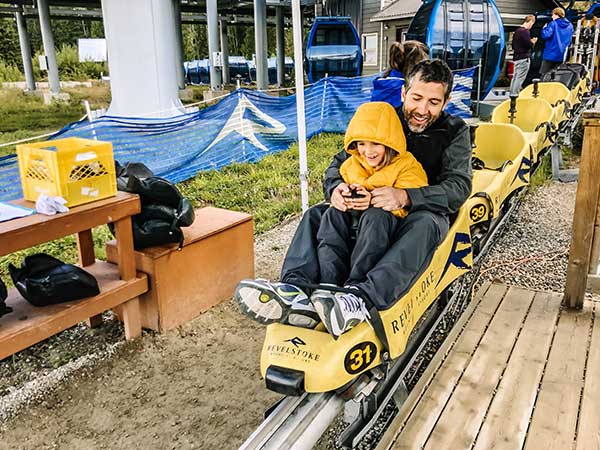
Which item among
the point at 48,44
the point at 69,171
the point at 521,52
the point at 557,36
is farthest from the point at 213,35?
the point at 69,171

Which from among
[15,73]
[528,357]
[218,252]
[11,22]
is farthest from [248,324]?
[11,22]

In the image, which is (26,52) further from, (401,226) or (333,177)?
(401,226)

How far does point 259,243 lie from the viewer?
498 cm

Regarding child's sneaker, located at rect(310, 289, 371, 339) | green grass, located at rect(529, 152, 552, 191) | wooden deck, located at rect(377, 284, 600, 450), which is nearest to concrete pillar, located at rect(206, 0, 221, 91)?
green grass, located at rect(529, 152, 552, 191)

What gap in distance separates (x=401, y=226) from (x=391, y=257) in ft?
0.80

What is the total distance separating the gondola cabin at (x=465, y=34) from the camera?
11.4 m

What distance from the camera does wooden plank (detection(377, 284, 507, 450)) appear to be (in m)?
2.09

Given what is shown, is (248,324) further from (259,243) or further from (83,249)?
(259,243)

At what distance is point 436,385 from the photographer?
2.42 m

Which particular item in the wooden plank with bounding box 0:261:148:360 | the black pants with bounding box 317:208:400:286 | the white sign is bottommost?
the wooden plank with bounding box 0:261:148:360

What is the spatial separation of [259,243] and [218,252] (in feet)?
4.31

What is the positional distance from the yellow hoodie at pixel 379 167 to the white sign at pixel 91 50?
28.0 metres

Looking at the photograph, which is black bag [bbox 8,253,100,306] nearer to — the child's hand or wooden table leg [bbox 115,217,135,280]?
wooden table leg [bbox 115,217,135,280]

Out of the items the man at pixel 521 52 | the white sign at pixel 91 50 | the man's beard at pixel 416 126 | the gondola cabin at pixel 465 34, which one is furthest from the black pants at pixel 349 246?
the white sign at pixel 91 50
